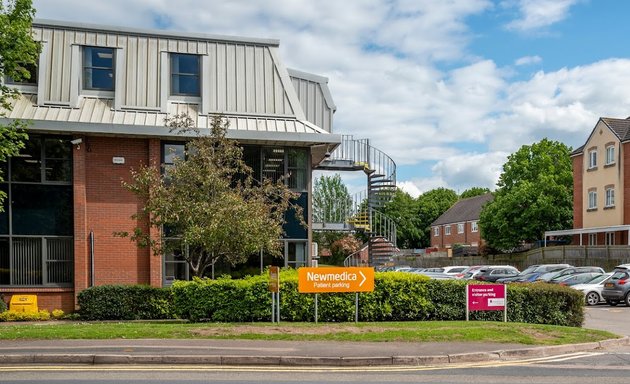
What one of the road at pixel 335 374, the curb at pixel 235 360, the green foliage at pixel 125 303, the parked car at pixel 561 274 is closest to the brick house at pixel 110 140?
the green foliage at pixel 125 303

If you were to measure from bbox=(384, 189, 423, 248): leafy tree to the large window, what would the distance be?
77.1 meters

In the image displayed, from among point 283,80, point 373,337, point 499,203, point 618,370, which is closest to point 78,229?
point 283,80

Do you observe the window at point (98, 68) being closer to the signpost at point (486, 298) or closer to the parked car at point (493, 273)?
the signpost at point (486, 298)

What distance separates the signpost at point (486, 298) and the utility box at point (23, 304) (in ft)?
42.7

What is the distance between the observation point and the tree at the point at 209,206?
17875 millimetres

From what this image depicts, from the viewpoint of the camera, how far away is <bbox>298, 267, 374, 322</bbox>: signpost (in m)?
16.5

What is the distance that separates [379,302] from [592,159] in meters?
40.0

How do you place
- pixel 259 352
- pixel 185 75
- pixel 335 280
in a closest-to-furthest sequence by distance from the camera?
pixel 259 352
pixel 335 280
pixel 185 75

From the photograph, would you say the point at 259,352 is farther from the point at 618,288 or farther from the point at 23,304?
the point at 618,288

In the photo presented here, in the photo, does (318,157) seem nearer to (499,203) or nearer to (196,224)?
(196,224)

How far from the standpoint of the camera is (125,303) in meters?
20.1

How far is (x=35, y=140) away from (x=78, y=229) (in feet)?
10.4

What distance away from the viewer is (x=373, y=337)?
46.4ft

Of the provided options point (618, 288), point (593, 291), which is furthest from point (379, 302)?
point (593, 291)
